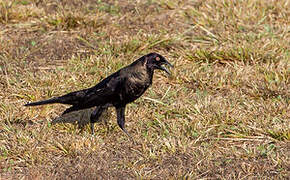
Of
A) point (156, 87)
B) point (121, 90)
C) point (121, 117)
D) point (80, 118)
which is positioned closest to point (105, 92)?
point (121, 90)

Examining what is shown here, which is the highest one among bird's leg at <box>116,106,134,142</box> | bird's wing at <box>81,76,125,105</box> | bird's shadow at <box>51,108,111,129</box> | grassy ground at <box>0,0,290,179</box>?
bird's wing at <box>81,76,125,105</box>

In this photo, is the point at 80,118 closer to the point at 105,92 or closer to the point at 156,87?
the point at 105,92

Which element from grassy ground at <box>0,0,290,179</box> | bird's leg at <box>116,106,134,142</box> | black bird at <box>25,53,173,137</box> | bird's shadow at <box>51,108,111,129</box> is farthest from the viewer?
bird's shadow at <box>51,108,111,129</box>

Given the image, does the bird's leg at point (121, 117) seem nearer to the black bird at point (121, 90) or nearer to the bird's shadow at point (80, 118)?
the black bird at point (121, 90)

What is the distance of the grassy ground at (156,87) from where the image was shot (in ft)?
15.7

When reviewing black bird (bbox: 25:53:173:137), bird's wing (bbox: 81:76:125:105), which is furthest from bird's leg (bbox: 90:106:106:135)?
bird's wing (bbox: 81:76:125:105)

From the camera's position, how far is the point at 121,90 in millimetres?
4957

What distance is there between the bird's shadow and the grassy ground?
0.03 metres

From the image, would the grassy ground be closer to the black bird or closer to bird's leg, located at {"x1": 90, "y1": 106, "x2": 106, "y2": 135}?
bird's leg, located at {"x1": 90, "y1": 106, "x2": 106, "y2": 135}

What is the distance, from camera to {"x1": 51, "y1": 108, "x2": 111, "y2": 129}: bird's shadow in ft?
17.8

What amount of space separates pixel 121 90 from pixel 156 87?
1277 millimetres

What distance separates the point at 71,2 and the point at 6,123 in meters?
2.92

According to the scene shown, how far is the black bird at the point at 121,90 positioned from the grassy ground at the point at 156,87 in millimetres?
269

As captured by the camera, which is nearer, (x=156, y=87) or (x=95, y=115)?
(x=95, y=115)
